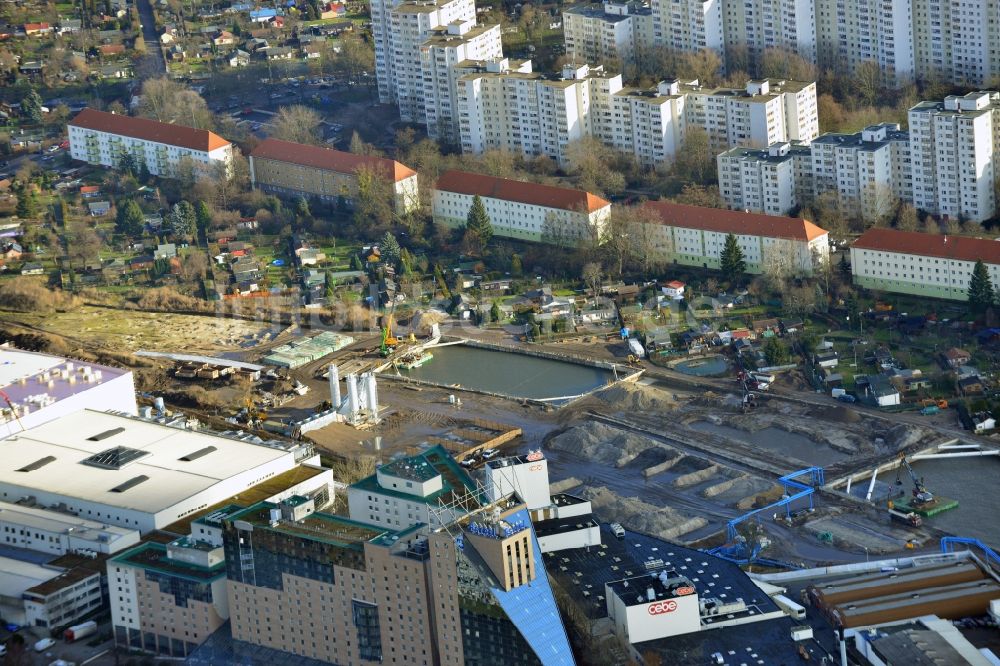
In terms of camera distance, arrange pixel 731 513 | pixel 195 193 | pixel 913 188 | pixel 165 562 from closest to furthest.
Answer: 1. pixel 165 562
2. pixel 731 513
3. pixel 913 188
4. pixel 195 193

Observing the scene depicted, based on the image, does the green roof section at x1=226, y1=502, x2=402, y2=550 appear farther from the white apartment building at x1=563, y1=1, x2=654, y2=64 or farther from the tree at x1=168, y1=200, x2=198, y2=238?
the white apartment building at x1=563, y1=1, x2=654, y2=64

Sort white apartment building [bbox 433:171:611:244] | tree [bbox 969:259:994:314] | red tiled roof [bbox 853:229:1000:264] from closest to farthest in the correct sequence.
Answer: tree [bbox 969:259:994:314] → red tiled roof [bbox 853:229:1000:264] → white apartment building [bbox 433:171:611:244]

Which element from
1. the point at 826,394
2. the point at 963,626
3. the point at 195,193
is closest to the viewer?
the point at 963,626

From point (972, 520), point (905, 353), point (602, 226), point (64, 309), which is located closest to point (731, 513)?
point (972, 520)

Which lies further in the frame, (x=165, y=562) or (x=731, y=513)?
(x=731, y=513)

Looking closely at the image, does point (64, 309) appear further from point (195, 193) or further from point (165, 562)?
point (165, 562)

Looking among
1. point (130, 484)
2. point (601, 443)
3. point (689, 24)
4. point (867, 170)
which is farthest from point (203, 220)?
point (601, 443)

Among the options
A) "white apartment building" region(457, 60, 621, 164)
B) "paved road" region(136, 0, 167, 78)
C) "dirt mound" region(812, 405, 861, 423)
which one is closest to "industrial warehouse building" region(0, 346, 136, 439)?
"dirt mound" region(812, 405, 861, 423)
